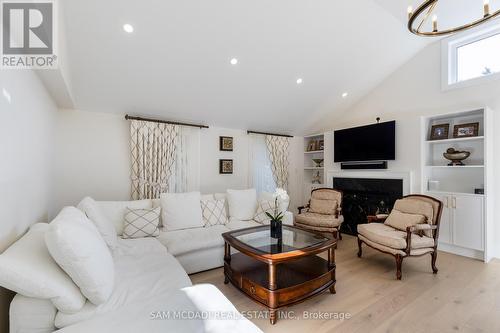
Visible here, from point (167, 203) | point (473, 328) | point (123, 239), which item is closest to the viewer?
point (473, 328)

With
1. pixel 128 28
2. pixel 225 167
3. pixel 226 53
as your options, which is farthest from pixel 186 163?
pixel 128 28

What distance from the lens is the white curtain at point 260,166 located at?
4891 mm

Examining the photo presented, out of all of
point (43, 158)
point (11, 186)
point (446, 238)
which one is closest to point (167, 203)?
point (43, 158)

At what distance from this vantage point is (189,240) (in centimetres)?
268

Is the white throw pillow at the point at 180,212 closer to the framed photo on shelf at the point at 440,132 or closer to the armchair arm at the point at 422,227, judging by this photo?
the armchair arm at the point at 422,227

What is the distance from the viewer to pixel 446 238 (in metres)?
3.42

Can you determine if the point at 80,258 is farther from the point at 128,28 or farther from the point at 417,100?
the point at 417,100

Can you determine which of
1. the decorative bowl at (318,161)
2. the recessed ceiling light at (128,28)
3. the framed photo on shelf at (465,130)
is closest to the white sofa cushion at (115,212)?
the recessed ceiling light at (128,28)

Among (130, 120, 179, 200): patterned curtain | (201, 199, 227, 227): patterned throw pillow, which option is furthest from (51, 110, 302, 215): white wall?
(201, 199, 227, 227): patterned throw pillow

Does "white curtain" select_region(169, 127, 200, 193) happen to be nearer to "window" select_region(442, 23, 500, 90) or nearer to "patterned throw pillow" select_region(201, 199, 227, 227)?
"patterned throw pillow" select_region(201, 199, 227, 227)

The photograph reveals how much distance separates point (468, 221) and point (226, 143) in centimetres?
394

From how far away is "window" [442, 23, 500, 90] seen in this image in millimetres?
3324

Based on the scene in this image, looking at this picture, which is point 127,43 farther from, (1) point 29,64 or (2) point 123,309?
(2) point 123,309

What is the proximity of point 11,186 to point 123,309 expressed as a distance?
3.89 ft
